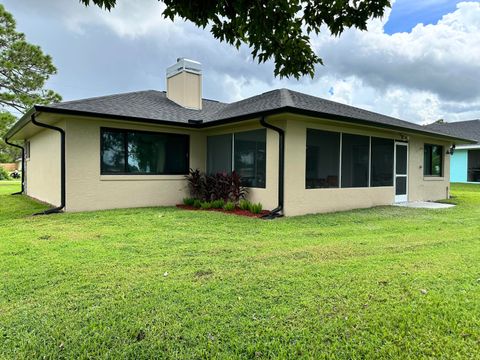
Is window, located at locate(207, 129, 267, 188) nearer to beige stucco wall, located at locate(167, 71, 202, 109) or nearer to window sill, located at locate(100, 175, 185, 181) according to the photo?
window sill, located at locate(100, 175, 185, 181)

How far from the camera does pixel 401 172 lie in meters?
11.5

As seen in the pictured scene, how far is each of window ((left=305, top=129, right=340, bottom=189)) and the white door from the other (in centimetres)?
325

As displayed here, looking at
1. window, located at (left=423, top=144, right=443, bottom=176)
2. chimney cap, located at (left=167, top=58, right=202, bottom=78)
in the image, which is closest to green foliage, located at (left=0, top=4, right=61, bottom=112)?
chimney cap, located at (left=167, top=58, right=202, bottom=78)

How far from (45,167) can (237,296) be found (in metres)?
10.5

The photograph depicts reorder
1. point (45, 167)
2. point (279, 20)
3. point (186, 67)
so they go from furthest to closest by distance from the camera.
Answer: point (186, 67), point (45, 167), point (279, 20)

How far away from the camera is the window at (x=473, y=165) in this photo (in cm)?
2189

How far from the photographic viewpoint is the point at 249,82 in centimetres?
1216

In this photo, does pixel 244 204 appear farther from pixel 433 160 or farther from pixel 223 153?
pixel 433 160

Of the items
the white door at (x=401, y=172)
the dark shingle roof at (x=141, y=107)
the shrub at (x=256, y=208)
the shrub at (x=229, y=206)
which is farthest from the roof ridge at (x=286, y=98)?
the white door at (x=401, y=172)

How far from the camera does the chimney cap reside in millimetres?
12523

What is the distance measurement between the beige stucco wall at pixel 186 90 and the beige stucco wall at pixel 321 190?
17.6 feet

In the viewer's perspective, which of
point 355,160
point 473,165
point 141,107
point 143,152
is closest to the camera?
point 143,152

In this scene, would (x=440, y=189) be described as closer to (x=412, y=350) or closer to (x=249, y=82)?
(x=249, y=82)

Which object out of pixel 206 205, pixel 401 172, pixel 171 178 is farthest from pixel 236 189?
pixel 401 172
